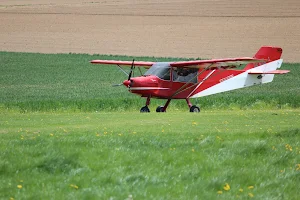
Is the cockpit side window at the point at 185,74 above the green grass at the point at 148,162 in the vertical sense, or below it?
below

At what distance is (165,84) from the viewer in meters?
25.1

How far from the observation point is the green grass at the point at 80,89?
87.0 feet

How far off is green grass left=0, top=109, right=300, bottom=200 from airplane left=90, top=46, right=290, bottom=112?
31.6ft

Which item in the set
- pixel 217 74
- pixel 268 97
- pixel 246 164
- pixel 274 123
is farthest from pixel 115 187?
pixel 268 97

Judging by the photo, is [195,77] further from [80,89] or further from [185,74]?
[80,89]

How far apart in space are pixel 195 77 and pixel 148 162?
50.0ft

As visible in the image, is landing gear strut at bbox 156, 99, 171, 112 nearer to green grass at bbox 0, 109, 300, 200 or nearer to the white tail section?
the white tail section

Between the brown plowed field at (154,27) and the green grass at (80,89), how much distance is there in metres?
4.35

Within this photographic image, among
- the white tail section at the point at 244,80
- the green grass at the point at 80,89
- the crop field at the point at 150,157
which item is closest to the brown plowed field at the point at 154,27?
the green grass at the point at 80,89

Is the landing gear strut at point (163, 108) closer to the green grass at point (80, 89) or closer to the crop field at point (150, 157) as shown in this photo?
the green grass at point (80, 89)

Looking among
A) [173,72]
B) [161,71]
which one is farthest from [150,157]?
[173,72]

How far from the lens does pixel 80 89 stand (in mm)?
33281

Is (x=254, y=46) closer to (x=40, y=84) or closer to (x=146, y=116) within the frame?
(x=40, y=84)

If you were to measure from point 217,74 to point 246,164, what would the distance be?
15440 mm
